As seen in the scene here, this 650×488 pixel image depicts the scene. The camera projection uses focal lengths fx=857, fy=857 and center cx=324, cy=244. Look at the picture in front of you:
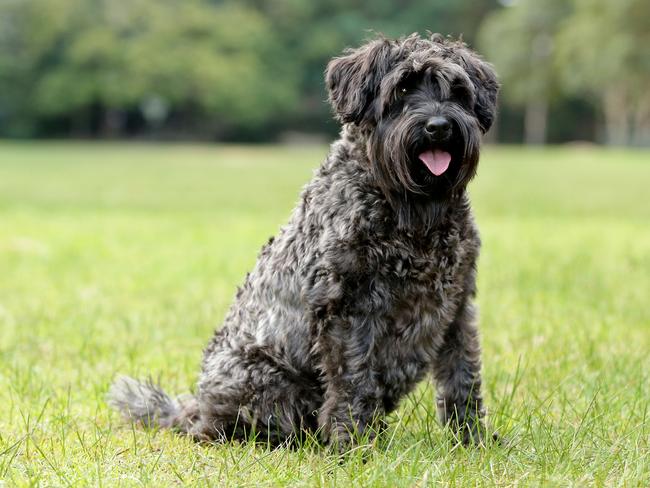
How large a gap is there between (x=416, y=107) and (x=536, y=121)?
65140 mm

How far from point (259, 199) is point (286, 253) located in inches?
566

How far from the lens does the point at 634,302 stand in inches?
285

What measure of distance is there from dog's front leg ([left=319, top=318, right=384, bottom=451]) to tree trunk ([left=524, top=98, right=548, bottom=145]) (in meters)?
62.5

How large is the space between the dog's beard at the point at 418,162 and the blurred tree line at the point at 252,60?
2094 inches

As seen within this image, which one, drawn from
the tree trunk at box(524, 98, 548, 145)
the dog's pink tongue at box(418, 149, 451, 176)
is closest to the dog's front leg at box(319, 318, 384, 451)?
the dog's pink tongue at box(418, 149, 451, 176)

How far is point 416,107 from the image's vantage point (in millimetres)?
3594

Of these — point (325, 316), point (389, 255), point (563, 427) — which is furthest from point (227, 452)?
point (563, 427)

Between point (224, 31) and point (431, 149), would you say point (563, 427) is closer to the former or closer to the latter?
point (431, 149)

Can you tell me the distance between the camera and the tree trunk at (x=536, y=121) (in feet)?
214

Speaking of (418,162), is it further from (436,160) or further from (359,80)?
(359,80)

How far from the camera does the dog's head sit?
357 centimetres

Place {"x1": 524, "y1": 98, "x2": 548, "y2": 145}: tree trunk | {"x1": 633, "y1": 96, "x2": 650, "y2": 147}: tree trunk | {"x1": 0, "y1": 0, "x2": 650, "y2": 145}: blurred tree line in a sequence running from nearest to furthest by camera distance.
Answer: {"x1": 0, "y1": 0, "x2": 650, "y2": 145}: blurred tree line < {"x1": 633, "y1": 96, "x2": 650, "y2": 147}: tree trunk < {"x1": 524, "y1": 98, "x2": 548, "y2": 145}: tree trunk

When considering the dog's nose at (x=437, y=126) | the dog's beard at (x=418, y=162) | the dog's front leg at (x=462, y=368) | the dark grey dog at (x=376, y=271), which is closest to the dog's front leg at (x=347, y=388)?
the dark grey dog at (x=376, y=271)

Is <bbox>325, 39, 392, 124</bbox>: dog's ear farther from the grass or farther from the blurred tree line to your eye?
the blurred tree line
